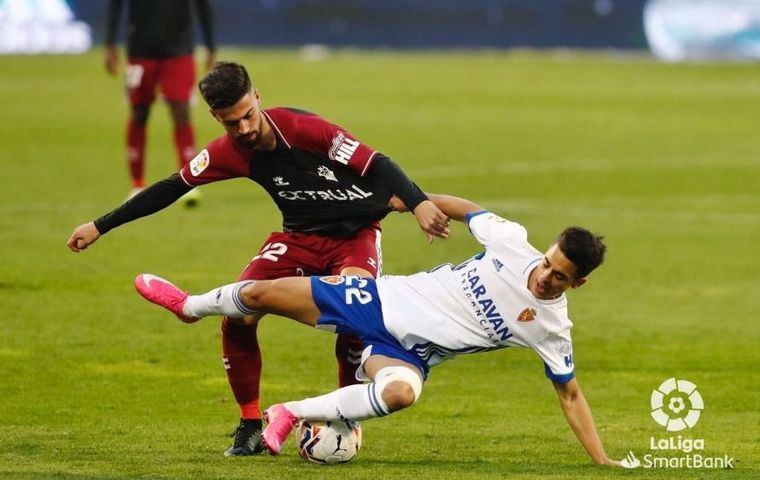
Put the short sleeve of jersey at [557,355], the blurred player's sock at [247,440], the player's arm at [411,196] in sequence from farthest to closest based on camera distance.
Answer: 1. the blurred player's sock at [247,440]
2. the player's arm at [411,196]
3. the short sleeve of jersey at [557,355]

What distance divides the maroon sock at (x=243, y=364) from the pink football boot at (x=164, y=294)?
0.98ft

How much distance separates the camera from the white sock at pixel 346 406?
7207 mm

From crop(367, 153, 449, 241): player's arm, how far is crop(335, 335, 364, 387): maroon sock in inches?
A: 31.0

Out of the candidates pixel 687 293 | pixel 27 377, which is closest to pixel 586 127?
pixel 687 293

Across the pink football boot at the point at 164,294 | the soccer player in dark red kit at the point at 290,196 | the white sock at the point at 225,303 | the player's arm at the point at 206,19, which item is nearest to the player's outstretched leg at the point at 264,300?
the white sock at the point at 225,303

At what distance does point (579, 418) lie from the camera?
7559mm

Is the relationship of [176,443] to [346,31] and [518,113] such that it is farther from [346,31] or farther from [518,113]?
[346,31]

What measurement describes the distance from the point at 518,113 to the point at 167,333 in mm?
19676

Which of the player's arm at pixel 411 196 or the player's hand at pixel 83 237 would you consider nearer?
the player's arm at pixel 411 196

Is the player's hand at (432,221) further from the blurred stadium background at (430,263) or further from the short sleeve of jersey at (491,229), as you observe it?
the blurred stadium background at (430,263)

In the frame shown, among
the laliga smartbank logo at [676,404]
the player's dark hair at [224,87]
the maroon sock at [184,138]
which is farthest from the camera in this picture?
the maroon sock at [184,138]

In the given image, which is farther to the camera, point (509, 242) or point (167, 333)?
point (167, 333)

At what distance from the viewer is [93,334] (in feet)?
36.5

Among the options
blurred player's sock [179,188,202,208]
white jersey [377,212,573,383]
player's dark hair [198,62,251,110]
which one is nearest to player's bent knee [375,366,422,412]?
white jersey [377,212,573,383]
